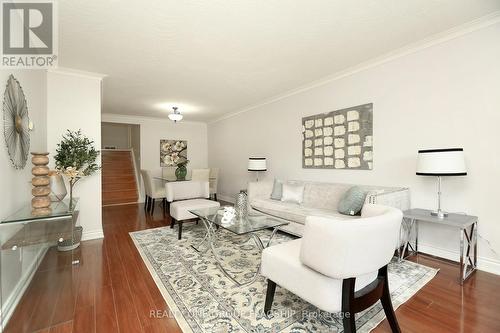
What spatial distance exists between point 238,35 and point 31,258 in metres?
2.89

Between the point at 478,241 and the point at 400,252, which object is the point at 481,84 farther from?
the point at 400,252

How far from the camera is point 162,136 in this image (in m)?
7.08

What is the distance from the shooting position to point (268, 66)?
3316 mm

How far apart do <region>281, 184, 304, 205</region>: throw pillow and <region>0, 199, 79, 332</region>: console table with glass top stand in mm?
2876

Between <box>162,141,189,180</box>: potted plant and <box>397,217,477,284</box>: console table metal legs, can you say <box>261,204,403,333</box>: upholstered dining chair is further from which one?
<box>162,141,189,180</box>: potted plant

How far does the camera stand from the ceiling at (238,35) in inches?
80.7

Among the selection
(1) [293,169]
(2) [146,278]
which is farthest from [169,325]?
(1) [293,169]

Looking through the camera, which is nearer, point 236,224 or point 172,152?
point 236,224

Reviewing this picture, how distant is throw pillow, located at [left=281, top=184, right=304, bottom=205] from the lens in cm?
380

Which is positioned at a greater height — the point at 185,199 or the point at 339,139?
the point at 339,139

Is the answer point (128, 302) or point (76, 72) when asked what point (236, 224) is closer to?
point (128, 302)

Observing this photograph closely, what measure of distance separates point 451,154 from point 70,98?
473 cm

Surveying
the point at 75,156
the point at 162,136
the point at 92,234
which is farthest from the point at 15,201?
the point at 162,136

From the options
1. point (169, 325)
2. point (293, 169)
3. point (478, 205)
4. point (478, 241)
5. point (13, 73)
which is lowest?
point (169, 325)
